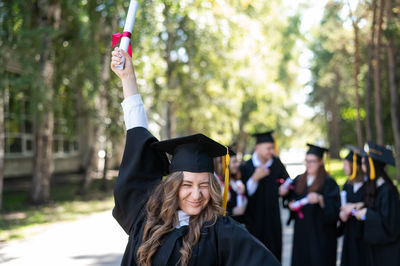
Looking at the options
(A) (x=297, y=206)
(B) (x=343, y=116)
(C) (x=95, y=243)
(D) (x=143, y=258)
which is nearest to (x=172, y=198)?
(D) (x=143, y=258)

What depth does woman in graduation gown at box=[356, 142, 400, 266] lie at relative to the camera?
17.8 feet

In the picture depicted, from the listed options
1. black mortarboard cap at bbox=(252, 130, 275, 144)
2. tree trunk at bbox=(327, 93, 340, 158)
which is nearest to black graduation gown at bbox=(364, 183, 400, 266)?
black mortarboard cap at bbox=(252, 130, 275, 144)

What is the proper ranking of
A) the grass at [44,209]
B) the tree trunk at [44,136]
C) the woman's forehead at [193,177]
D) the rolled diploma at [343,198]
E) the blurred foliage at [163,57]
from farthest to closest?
the tree trunk at [44,136]
the blurred foliage at [163,57]
the grass at [44,209]
the rolled diploma at [343,198]
the woman's forehead at [193,177]

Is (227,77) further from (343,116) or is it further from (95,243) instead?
(343,116)

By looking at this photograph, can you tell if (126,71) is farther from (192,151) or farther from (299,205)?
(299,205)

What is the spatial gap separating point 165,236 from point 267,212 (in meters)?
3.82

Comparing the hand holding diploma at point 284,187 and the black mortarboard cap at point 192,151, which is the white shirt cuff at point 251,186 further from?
the black mortarboard cap at point 192,151

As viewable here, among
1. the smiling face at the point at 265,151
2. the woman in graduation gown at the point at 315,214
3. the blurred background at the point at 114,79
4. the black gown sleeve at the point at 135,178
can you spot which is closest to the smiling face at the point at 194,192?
the black gown sleeve at the point at 135,178

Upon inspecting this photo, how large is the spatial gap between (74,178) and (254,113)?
12.3 metres

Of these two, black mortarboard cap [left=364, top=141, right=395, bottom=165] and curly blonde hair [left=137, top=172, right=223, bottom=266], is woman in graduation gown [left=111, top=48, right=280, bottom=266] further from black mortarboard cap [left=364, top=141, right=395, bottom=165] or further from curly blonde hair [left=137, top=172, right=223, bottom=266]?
black mortarboard cap [left=364, top=141, right=395, bottom=165]

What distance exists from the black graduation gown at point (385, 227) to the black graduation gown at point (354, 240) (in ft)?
0.60

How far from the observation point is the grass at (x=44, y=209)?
10516 mm

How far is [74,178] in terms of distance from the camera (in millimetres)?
25172

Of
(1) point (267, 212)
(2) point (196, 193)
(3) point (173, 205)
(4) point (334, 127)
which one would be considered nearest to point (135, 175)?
(3) point (173, 205)
